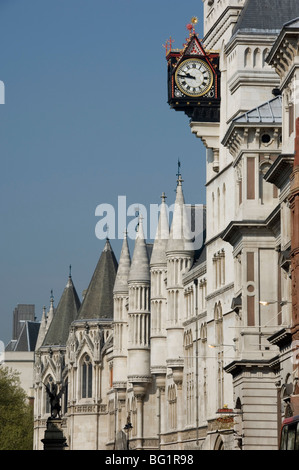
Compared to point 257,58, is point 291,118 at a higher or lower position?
lower

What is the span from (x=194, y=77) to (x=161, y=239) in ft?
111

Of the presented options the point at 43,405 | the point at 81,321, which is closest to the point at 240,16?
the point at 81,321

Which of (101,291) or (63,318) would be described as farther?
(63,318)

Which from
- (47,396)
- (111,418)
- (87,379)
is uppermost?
(47,396)

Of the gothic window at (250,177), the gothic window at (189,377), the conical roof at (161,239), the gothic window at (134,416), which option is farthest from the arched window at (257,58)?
the gothic window at (134,416)

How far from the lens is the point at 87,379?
145375 millimetres

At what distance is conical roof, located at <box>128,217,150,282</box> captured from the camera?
390 feet

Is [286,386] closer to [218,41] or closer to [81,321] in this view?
[218,41]

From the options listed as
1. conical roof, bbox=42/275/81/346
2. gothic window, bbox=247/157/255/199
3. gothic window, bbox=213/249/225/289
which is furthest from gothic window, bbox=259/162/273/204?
conical roof, bbox=42/275/81/346

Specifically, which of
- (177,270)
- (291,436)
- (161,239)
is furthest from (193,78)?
(291,436)

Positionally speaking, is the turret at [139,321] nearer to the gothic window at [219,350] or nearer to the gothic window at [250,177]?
the gothic window at [219,350]

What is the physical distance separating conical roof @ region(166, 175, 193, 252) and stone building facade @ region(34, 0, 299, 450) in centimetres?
10

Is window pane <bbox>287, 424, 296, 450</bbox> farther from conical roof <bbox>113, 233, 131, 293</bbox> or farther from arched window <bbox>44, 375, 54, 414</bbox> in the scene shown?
arched window <bbox>44, 375, 54, 414</bbox>

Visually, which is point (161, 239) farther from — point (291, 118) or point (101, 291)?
point (291, 118)
